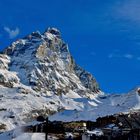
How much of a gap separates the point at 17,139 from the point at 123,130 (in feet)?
109

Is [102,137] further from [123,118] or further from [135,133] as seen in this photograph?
[123,118]

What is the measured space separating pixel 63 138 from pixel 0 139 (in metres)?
46.2

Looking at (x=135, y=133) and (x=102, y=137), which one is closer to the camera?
(x=135, y=133)

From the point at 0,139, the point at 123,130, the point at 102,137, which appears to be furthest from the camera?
the point at 0,139

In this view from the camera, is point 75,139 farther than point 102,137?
Yes

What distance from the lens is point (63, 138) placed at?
365 ft

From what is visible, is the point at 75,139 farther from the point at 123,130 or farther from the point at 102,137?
the point at 123,130

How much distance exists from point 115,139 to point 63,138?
86.2ft

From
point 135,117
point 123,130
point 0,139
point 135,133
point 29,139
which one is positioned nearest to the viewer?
point 135,117

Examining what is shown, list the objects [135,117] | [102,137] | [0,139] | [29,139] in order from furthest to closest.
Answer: [0,139] → [29,139] → [102,137] → [135,117]

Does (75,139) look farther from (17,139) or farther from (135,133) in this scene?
(135,133)

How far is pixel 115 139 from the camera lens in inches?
3403

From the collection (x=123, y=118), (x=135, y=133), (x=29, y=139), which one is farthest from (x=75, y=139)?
(x=123, y=118)

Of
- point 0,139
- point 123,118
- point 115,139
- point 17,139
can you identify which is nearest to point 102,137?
point 115,139
